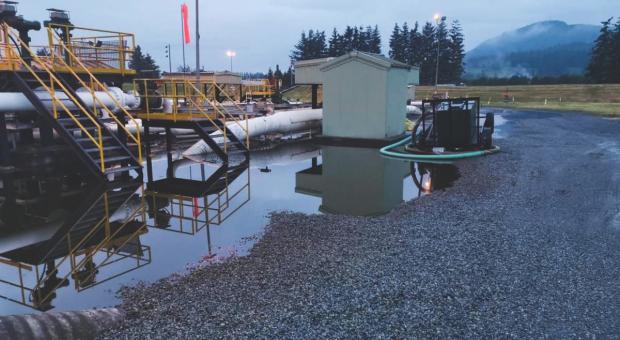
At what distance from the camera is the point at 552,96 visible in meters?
60.0

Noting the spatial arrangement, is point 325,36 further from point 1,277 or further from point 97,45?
point 1,277

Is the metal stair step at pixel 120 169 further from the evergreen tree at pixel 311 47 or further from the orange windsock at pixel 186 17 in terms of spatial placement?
the evergreen tree at pixel 311 47

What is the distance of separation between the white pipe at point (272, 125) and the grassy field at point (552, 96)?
31272mm

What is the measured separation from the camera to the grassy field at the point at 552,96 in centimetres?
5000

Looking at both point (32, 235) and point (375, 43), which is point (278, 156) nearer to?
point (32, 235)

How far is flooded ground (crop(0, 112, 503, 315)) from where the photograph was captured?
7250 millimetres

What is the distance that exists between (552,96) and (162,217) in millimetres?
64092

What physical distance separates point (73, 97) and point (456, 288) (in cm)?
1261

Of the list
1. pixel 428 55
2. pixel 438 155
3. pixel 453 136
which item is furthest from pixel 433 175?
pixel 428 55

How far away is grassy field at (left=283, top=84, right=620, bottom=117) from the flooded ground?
3780 centimetres

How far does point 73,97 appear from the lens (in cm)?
1312

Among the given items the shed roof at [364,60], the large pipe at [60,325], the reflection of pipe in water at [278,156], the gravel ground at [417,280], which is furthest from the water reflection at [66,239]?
the shed roof at [364,60]

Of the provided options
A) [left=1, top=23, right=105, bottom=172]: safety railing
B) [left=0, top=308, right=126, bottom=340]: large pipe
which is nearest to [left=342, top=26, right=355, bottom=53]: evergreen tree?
[left=1, top=23, right=105, bottom=172]: safety railing

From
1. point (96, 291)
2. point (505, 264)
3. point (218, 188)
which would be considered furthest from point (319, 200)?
point (96, 291)
